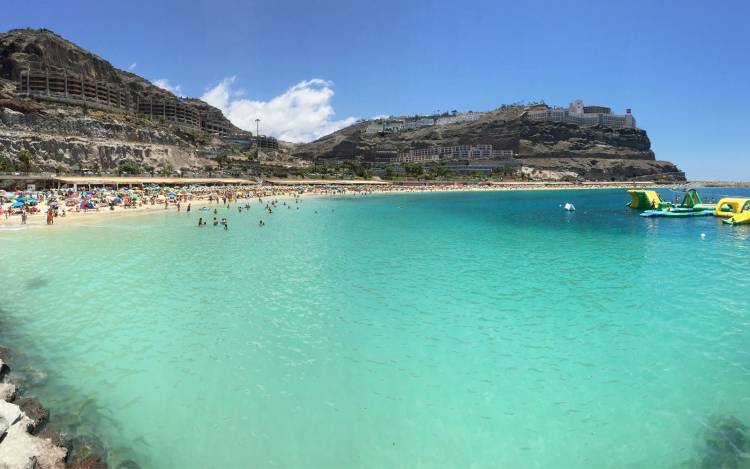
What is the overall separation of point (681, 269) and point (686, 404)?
1345cm

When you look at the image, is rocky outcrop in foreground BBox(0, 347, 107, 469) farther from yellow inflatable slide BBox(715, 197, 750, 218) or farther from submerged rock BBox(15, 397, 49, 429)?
yellow inflatable slide BBox(715, 197, 750, 218)

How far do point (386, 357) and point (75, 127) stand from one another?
321 feet

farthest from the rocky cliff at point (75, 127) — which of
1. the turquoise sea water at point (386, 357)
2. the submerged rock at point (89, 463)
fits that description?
the submerged rock at point (89, 463)

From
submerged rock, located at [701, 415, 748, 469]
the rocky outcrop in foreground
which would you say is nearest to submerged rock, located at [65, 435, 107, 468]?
the rocky outcrop in foreground

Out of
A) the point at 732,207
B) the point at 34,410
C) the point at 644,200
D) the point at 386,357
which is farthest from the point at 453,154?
the point at 34,410

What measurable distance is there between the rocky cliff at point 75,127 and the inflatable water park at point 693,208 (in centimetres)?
8578

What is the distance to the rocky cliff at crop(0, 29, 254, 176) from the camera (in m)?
75.8

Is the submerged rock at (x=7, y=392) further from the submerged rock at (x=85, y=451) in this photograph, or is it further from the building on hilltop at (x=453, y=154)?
the building on hilltop at (x=453, y=154)

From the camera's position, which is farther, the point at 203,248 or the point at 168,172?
the point at 168,172

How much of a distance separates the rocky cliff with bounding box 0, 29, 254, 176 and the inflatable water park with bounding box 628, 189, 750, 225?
85778 millimetres

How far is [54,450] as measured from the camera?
6023 millimetres

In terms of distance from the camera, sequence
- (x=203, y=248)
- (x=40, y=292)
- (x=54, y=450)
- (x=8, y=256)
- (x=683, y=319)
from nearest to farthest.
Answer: (x=54, y=450), (x=683, y=319), (x=40, y=292), (x=8, y=256), (x=203, y=248)

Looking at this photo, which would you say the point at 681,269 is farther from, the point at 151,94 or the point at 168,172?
the point at 151,94

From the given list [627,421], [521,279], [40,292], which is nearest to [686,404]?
[627,421]
